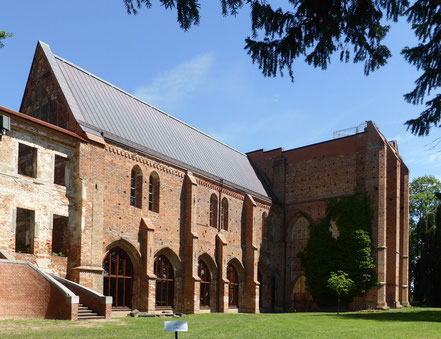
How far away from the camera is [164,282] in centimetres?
2553

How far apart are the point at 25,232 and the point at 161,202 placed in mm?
7026

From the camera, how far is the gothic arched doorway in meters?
34.0

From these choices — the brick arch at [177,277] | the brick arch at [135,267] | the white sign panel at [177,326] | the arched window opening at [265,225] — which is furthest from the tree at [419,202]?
the white sign panel at [177,326]

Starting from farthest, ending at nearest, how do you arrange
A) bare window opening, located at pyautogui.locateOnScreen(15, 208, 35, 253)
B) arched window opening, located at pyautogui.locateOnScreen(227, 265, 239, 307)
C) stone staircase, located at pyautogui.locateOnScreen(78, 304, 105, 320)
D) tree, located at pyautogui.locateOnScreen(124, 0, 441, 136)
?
arched window opening, located at pyautogui.locateOnScreen(227, 265, 239, 307), bare window opening, located at pyautogui.locateOnScreen(15, 208, 35, 253), stone staircase, located at pyautogui.locateOnScreen(78, 304, 105, 320), tree, located at pyautogui.locateOnScreen(124, 0, 441, 136)

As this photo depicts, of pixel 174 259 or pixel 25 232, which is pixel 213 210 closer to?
pixel 174 259

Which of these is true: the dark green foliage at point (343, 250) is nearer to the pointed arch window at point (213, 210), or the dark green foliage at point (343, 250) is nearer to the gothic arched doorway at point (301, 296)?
the gothic arched doorway at point (301, 296)

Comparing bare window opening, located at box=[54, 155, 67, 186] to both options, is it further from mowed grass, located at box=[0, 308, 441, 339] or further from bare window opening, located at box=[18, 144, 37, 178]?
mowed grass, located at box=[0, 308, 441, 339]

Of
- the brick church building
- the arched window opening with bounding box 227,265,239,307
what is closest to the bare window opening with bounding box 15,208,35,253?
the brick church building

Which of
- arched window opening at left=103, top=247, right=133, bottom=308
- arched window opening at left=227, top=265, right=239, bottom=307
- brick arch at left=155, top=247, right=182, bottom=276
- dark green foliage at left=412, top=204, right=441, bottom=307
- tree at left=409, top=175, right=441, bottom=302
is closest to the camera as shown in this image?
arched window opening at left=103, top=247, right=133, bottom=308

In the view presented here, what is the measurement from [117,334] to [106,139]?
11253 millimetres

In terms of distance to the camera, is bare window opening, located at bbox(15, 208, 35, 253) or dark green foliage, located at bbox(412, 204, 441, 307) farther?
dark green foliage, located at bbox(412, 204, 441, 307)

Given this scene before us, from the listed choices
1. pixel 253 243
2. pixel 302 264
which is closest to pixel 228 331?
pixel 253 243

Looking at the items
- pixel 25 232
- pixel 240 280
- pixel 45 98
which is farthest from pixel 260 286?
pixel 45 98

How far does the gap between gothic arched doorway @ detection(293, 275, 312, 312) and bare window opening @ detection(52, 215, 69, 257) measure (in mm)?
18823
